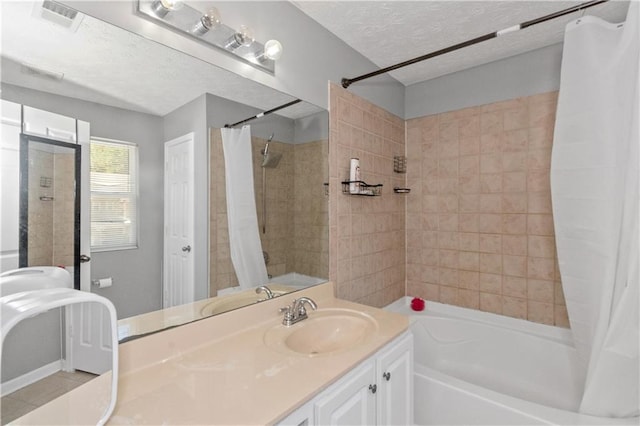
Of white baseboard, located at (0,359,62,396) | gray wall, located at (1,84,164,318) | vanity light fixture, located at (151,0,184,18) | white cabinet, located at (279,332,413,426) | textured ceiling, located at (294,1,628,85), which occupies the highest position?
textured ceiling, located at (294,1,628,85)

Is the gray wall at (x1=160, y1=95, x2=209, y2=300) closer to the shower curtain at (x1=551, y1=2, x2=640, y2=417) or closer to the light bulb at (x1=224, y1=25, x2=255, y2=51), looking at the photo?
the light bulb at (x1=224, y1=25, x2=255, y2=51)

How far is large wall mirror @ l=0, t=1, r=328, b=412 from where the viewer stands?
88 centimetres

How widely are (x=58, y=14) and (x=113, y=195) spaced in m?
0.55

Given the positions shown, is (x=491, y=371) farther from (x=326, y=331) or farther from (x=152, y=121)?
(x=152, y=121)

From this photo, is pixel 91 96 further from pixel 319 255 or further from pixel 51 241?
pixel 319 255

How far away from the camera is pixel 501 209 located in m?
2.31

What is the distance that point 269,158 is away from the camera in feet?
5.22

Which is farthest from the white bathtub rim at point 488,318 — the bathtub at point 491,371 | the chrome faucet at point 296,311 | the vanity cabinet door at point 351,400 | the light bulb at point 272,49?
the light bulb at point 272,49

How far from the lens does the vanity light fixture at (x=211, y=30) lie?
43.3 inches

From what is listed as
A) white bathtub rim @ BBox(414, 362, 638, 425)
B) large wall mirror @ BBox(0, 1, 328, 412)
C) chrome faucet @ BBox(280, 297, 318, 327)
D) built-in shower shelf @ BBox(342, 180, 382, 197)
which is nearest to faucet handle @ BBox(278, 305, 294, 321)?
chrome faucet @ BBox(280, 297, 318, 327)

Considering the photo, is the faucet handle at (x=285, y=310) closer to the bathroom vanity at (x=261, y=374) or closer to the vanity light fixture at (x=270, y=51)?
the bathroom vanity at (x=261, y=374)

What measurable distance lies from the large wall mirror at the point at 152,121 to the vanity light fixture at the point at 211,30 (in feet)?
0.33

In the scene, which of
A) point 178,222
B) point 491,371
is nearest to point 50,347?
point 178,222

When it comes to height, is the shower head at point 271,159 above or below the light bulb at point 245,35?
below
